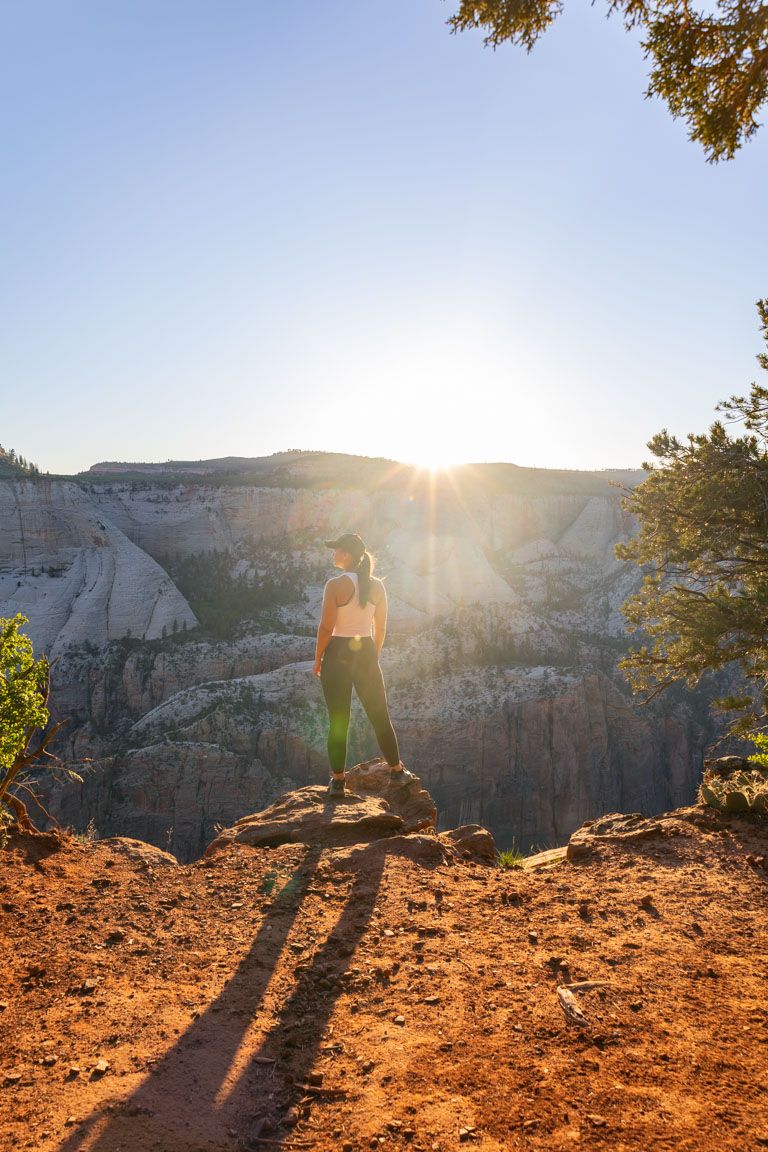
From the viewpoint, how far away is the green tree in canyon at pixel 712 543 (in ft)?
24.6

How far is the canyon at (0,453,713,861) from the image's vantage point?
2770 centimetres

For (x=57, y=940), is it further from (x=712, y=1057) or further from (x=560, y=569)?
(x=560, y=569)

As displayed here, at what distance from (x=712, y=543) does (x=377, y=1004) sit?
728cm

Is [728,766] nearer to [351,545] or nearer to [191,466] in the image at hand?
[351,545]

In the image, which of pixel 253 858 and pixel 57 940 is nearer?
pixel 57 940

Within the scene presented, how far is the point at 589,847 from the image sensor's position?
184 inches

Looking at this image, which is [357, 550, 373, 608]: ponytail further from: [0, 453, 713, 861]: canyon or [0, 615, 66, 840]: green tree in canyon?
[0, 453, 713, 861]: canyon

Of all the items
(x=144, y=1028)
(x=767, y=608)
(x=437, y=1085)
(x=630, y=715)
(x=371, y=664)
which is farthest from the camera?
(x=630, y=715)

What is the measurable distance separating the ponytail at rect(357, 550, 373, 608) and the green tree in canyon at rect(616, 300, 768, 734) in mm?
4749

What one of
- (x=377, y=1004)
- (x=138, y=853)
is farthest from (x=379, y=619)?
(x=377, y=1004)

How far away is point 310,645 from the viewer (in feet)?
113

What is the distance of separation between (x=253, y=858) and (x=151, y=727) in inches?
1037

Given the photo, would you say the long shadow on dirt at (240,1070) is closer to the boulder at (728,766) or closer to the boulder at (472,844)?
the boulder at (472,844)

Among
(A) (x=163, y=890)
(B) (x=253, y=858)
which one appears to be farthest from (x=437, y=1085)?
(B) (x=253, y=858)
